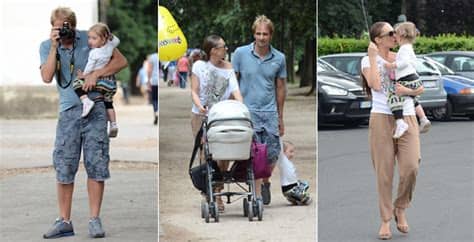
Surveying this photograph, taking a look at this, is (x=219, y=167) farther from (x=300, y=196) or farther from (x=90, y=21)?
(x=90, y=21)

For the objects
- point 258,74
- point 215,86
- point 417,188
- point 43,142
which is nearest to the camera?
point 215,86

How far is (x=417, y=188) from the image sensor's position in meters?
8.58

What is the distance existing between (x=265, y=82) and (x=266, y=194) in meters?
0.79

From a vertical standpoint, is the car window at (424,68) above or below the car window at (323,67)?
below

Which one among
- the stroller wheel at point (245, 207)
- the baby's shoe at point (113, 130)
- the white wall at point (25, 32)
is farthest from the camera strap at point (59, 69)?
the white wall at point (25, 32)

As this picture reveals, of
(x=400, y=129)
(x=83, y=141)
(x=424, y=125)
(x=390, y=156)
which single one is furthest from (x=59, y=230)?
(x=424, y=125)

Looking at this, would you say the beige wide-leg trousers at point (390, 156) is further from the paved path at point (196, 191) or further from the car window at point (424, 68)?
the paved path at point (196, 191)

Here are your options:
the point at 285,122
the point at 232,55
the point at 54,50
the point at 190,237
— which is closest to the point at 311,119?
the point at 285,122

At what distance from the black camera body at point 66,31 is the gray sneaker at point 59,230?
1329mm

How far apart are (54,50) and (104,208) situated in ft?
7.13

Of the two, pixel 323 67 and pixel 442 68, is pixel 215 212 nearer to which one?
pixel 323 67

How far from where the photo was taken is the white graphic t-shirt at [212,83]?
6.82 metres

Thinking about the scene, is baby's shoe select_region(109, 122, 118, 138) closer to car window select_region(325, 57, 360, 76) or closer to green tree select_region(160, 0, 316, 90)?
green tree select_region(160, 0, 316, 90)

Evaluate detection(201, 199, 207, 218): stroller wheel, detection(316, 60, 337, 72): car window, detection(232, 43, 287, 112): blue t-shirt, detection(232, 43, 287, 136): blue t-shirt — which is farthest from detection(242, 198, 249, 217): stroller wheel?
detection(316, 60, 337, 72): car window
